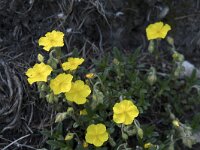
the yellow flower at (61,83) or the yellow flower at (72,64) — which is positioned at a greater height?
the yellow flower at (72,64)

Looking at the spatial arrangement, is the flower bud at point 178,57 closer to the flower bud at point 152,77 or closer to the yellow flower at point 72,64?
the flower bud at point 152,77

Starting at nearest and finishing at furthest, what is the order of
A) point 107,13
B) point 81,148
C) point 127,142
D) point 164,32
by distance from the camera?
point 81,148 < point 127,142 < point 164,32 < point 107,13

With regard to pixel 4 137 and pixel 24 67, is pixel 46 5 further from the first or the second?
pixel 4 137

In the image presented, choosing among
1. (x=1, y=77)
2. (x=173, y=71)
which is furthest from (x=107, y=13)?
(x=1, y=77)

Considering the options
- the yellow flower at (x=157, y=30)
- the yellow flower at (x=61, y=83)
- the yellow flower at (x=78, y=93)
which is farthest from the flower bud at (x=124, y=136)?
the yellow flower at (x=157, y=30)

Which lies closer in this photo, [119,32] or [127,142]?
[127,142]

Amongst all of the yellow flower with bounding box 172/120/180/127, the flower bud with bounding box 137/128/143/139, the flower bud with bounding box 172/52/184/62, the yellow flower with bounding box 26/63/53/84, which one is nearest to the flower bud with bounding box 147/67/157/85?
the flower bud with bounding box 172/52/184/62
